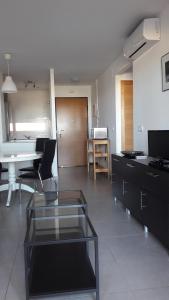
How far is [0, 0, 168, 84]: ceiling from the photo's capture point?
9.73 ft

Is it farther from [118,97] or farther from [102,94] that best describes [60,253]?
[102,94]

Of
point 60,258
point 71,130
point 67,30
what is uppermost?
point 67,30

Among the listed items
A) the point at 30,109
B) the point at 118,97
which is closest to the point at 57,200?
the point at 118,97

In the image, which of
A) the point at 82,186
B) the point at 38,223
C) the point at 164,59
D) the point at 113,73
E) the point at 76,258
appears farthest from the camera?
the point at 113,73

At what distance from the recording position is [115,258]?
7.33 ft

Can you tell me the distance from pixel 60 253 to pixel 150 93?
8.16 feet

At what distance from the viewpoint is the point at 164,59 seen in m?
3.10

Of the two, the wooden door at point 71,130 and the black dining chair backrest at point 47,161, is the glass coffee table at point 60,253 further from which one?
the wooden door at point 71,130

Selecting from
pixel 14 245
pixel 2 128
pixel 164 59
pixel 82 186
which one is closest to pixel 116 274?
pixel 14 245

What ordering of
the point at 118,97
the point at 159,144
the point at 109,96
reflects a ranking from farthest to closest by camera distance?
the point at 109,96, the point at 118,97, the point at 159,144

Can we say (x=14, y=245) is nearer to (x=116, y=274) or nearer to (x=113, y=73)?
(x=116, y=274)

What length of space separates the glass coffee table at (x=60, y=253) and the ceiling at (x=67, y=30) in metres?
2.21

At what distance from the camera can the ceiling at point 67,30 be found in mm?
2965

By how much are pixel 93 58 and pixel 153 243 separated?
3766mm
